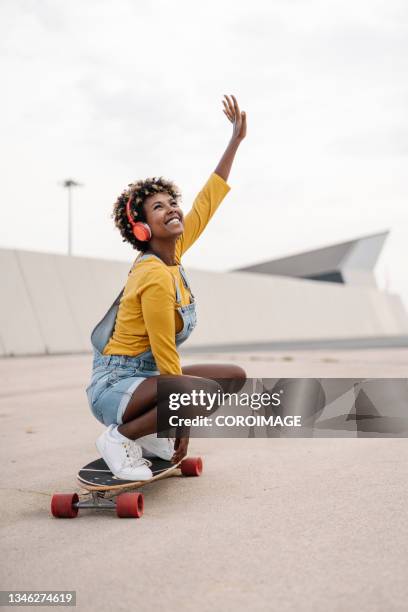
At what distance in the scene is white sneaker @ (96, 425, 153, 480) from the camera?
2475 mm

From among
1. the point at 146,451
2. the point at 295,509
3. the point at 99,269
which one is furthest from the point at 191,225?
the point at 99,269

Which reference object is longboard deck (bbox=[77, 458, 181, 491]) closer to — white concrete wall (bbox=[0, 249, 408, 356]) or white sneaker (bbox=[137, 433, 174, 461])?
white sneaker (bbox=[137, 433, 174, 461])

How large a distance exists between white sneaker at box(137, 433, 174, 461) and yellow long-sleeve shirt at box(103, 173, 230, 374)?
17.7 inches

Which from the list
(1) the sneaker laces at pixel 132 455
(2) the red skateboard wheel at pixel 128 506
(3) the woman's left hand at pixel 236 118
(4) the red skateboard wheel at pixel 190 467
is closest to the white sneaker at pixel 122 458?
(1) the sneaker laces at pixel 132 455

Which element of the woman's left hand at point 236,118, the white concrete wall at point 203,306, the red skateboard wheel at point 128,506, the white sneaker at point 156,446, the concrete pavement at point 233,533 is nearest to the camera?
the concrete pavement at point 233,533

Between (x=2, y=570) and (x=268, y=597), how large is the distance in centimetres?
78

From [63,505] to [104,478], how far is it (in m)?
0.20

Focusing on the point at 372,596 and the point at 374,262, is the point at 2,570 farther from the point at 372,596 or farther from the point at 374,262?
the point at 374,262

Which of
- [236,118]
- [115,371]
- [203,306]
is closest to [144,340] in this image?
[115,371]

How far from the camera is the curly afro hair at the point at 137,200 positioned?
2787 mm

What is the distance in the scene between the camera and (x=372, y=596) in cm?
156

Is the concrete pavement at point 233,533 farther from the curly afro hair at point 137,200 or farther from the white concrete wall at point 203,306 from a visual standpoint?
the white concrete wall at point 203,306

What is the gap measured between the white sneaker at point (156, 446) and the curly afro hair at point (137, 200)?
85 centimetres

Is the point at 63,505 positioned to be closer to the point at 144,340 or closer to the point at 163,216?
the point at 144,340
